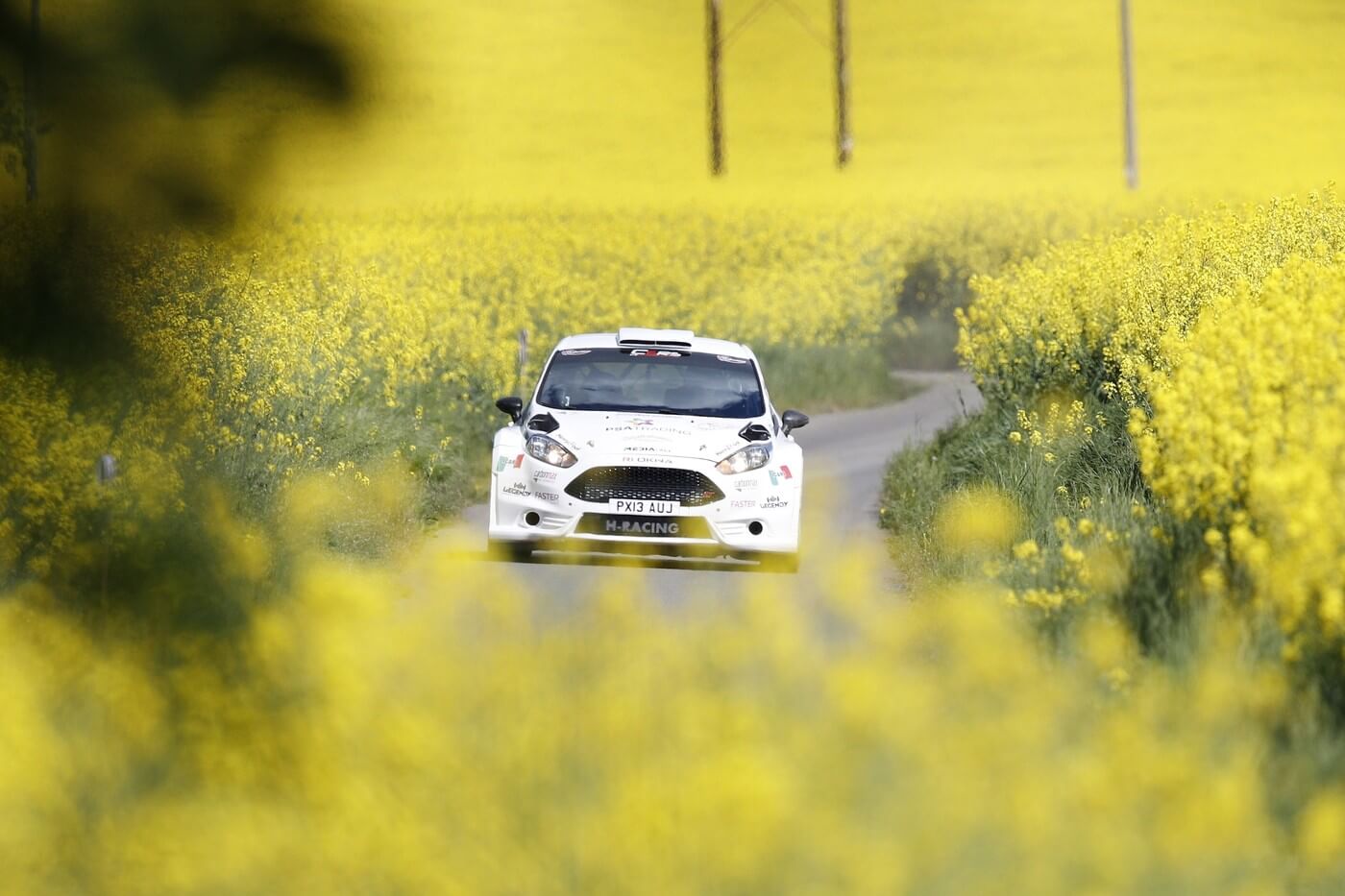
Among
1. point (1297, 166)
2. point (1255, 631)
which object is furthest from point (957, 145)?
point (1255, 631)

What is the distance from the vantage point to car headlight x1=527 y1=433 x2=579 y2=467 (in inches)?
577

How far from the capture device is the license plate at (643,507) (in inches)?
573

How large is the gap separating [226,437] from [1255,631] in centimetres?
722

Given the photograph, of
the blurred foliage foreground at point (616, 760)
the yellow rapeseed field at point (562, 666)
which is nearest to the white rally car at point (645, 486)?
the yellow rapeseed field at point (562, 666)

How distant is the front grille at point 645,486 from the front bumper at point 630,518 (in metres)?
0.04

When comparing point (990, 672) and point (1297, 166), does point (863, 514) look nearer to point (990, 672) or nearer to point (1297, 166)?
point (990, 672)

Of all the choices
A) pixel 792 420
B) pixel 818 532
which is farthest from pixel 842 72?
pixel 792 420

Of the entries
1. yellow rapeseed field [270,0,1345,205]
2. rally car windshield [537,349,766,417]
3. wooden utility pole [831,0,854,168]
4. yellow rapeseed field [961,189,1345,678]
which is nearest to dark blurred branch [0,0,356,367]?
yellow rapeseed field [961,189,1345,678]

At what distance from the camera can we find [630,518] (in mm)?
14547

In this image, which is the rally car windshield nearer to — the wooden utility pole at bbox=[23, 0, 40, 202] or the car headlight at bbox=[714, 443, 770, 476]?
the car headlight at bbox=[714, 443, 770, 476]

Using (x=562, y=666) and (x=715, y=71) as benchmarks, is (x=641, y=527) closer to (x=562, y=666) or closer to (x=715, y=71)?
Result: (x=562, y=666)

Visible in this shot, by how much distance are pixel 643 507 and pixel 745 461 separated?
2.46ft

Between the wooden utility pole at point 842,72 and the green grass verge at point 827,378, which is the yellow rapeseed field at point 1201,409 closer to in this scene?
the green grass verge at point 827,378

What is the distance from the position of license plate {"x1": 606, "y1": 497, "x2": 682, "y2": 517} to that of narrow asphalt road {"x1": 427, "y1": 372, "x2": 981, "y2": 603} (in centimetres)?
33
